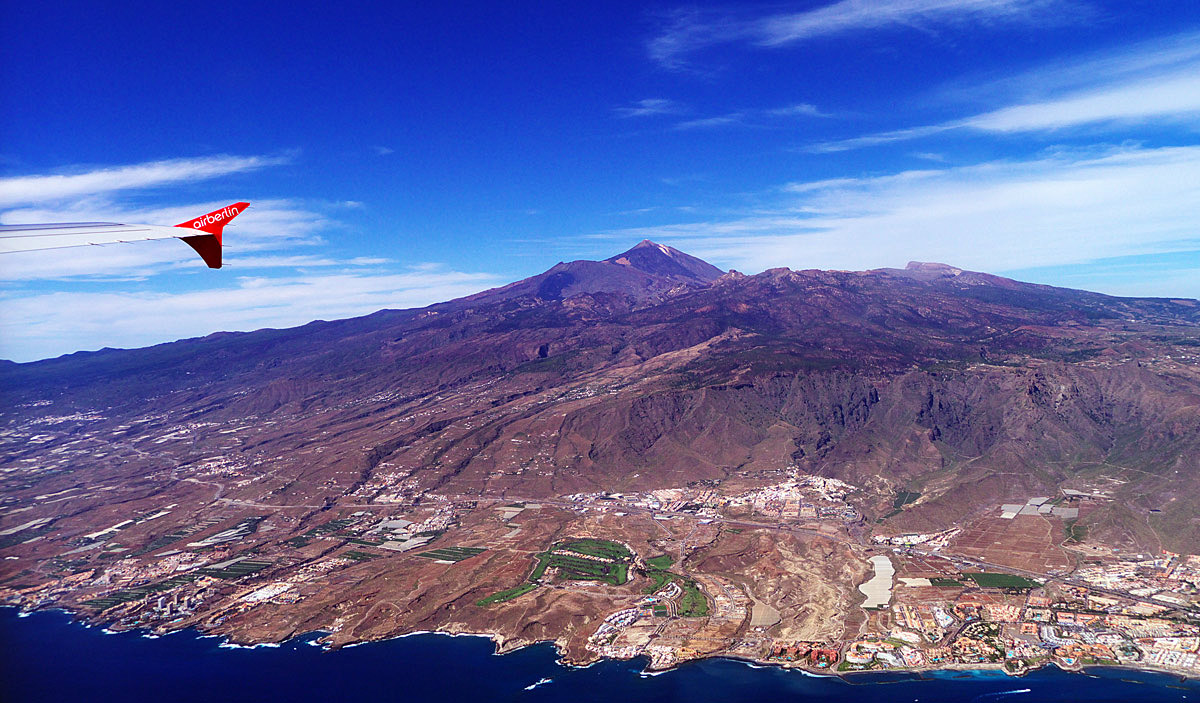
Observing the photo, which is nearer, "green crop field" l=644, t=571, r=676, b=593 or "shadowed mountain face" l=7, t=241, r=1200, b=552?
"green crop field" l=644, t=571, r=676, b=593

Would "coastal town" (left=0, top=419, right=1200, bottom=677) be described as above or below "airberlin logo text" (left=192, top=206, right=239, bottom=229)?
below

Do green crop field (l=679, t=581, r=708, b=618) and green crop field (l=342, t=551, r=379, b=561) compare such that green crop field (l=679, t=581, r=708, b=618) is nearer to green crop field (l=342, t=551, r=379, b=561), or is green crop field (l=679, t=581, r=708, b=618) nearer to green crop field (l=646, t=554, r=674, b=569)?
green crop field (l=646, t=554, r=674, b=569)

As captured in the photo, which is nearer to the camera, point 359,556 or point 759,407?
point 359,556

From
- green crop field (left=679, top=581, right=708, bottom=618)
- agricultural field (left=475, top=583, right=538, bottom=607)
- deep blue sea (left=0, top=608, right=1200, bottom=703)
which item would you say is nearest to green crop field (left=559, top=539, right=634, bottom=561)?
agricultural field (left=475, top=583, right=538, bottom=607)

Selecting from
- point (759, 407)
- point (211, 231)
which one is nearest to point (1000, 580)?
point (759, 407)

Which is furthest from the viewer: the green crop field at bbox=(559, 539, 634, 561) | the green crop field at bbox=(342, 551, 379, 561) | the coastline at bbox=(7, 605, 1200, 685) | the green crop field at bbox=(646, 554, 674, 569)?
the green crop field at bbox=(342, 551, 379, 561)

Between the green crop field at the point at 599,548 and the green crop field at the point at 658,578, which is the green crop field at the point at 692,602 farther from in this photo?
the green crop field at the point at 599,548

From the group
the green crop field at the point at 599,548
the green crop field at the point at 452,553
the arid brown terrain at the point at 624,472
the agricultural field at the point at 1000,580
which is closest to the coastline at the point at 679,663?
the arid brown terrain at the point at 624,472

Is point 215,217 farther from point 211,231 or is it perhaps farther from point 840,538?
point 840,538
